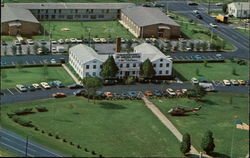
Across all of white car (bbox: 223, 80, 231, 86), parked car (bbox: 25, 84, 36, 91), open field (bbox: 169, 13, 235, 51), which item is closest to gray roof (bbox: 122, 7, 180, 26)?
open field (bbox: 169, 13, 235, 51)

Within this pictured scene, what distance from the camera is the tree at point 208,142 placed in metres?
58.2

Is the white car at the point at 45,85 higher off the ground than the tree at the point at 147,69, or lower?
lower

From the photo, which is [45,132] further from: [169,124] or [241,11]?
[241,11]

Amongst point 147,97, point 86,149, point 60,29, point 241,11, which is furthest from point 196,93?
point 241,11

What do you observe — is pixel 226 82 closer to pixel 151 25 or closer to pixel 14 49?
pixel 151 25

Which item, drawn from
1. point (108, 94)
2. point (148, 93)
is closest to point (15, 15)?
point (108, 94)

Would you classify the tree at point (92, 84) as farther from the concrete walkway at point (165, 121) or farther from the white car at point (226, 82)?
the white car at point (226, 82)

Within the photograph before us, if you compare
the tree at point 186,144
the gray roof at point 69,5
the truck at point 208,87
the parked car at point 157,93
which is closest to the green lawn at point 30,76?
the parked car at point 157,93

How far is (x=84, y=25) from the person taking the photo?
111 metres

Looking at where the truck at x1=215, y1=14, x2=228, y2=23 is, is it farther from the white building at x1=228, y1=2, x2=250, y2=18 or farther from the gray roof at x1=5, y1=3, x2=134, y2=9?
the gray roof at x1=5, y1=3, x2=134, y2=9

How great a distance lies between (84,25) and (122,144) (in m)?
54.1

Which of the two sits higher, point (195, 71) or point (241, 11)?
point (241, 11)

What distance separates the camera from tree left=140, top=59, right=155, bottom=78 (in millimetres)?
80875

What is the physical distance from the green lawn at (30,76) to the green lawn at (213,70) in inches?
712
